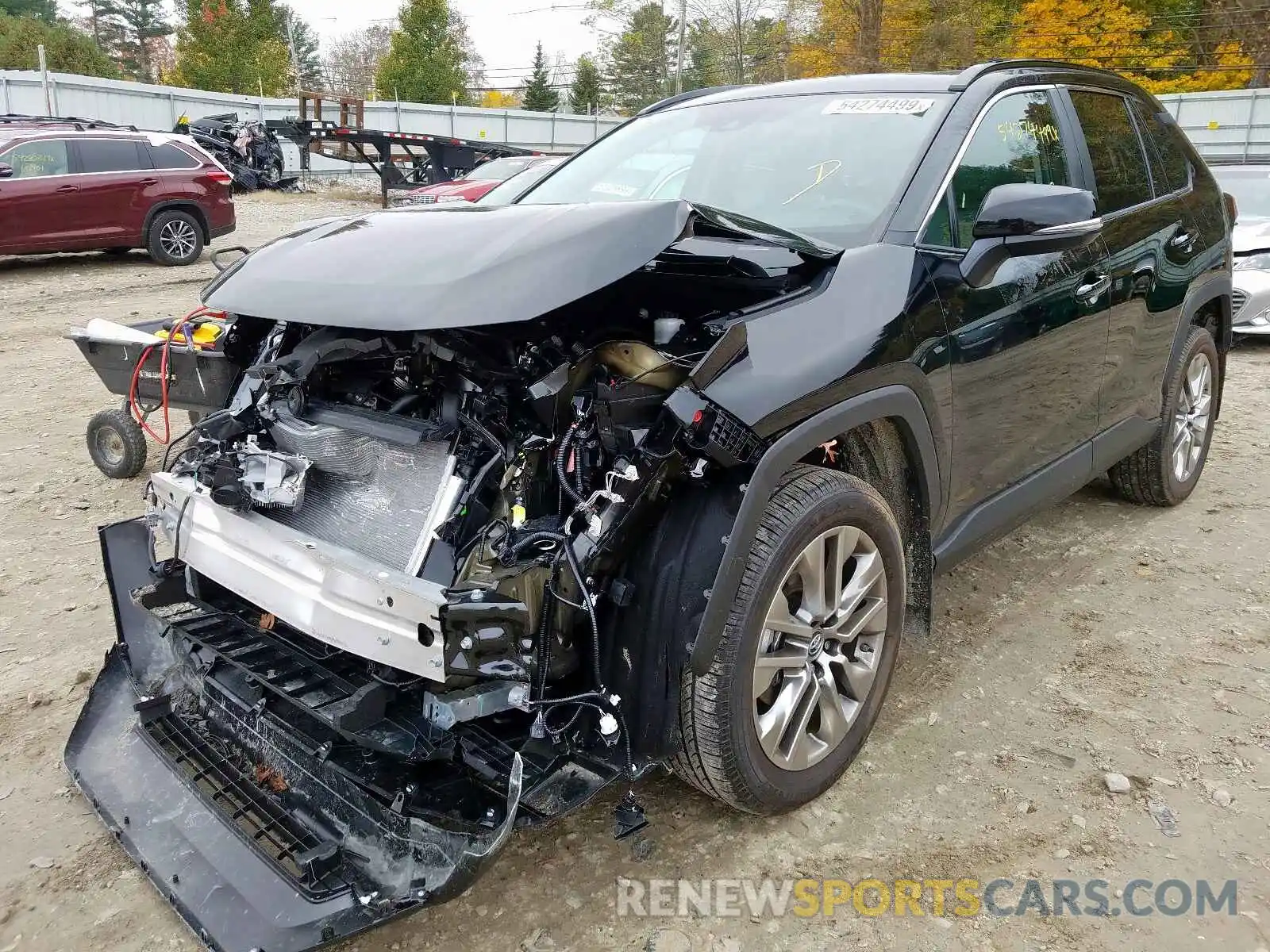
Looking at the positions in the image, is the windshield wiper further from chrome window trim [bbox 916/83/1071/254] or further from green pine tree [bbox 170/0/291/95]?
green pine tree [bbox 170/0/291/95]

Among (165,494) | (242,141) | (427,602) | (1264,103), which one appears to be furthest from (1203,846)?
(1264,103)

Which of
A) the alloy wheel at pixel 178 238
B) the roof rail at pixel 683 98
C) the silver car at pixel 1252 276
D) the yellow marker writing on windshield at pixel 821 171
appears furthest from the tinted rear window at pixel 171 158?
the silver car at pixel 1252 276

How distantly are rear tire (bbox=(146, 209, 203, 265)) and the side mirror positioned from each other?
1251 centimetres

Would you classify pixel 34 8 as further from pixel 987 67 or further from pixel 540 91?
pixel 987 67

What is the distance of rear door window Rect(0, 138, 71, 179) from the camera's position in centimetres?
1136

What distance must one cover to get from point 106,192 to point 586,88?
4309 cm

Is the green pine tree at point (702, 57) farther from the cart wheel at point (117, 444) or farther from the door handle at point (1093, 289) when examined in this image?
the door handle at point (1093, 289)

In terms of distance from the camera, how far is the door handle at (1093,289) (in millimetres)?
3320

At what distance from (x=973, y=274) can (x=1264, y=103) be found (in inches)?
1227

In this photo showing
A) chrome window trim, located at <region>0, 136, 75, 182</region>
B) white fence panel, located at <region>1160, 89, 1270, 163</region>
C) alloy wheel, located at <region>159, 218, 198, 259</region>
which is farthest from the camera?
white fence panel, located at <region>1160, 89, 1270, 163</region>

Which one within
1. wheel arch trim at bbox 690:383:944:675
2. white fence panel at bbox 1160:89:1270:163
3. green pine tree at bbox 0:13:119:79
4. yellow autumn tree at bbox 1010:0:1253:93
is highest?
green pine tree at bbox 0:13:119:79

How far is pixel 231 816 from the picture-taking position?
2338mm

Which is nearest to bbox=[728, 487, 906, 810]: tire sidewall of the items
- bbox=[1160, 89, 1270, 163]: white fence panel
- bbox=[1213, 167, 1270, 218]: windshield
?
bbox=[1213, 167, 1270, 218]: windshield

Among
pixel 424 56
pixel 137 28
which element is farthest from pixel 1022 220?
pixel 137 28
